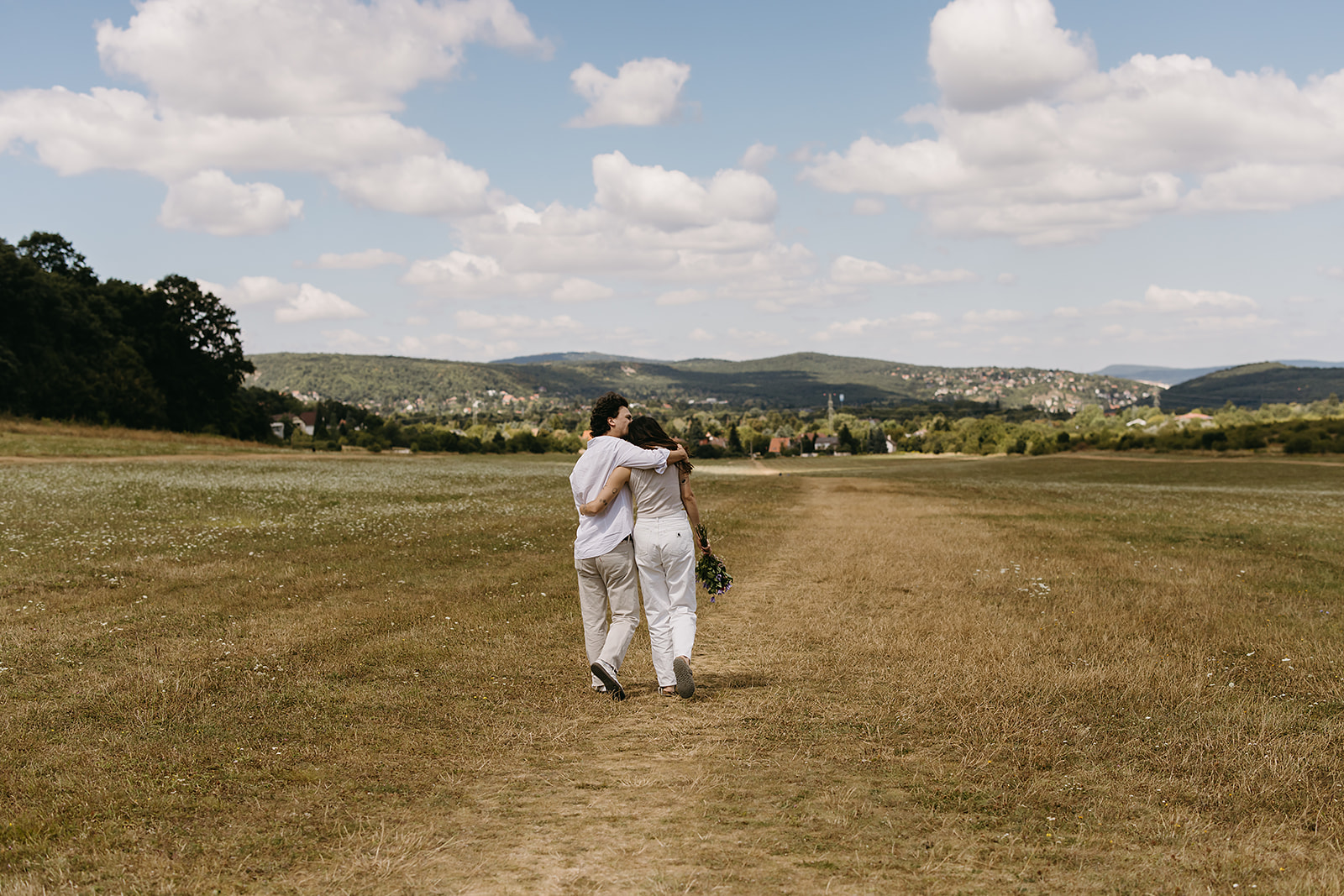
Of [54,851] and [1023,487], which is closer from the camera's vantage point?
[54,851]

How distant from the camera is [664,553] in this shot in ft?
28.8

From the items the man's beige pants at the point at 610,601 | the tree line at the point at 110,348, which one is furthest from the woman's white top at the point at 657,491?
the tree line at the point at 110,348

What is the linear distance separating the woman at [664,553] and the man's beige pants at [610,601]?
6.1 inches

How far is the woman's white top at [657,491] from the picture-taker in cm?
870

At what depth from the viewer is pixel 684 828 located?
5449mm

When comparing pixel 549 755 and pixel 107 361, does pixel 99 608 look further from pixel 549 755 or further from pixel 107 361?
pixel 107 361

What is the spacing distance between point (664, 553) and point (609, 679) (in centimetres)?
136

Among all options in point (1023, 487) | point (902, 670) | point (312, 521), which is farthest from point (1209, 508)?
point (312, 521)

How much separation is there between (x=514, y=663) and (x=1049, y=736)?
565 centimetres

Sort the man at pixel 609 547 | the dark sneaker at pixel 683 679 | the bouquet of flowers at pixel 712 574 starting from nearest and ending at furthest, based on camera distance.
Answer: the dark sneaker at pixel 683 679
the man at pixel 609 547
the bouquet of flowers at pixel 712 574

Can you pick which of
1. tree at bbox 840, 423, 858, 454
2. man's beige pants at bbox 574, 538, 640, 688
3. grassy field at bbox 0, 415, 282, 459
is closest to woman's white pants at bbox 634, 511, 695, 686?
man's beige pants at bbox 574, 538, 640, 688

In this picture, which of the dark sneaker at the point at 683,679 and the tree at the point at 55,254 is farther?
the tree at the point at 55,254

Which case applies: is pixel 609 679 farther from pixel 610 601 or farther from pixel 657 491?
pixel 657 491

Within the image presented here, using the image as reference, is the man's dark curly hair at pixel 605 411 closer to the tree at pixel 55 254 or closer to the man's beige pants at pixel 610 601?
the man's beige pants at pixel 610 601
